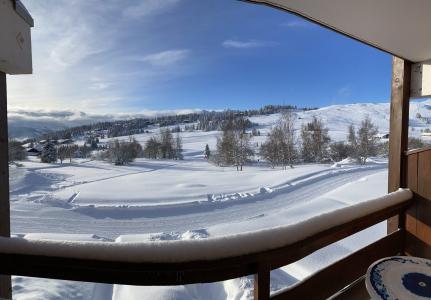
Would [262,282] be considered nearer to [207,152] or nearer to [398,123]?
[398,123]

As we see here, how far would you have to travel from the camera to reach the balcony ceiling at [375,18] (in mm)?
1058

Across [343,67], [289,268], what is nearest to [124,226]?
[289,268]

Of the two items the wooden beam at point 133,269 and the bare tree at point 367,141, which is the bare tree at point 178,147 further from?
the wooden beam at point 133,269

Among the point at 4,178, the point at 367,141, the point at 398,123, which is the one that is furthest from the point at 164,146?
the point at 4,178

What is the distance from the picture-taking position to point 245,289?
9.43 ft

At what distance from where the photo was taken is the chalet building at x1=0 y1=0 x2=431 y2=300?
2.48ft

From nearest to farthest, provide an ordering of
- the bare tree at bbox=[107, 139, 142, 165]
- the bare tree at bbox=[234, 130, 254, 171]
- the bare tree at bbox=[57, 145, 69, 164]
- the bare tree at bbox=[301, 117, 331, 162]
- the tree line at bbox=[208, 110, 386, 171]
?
1. the bare tree at bbox=[57, 145, 69, 164]
2. the bare tree at bbox=[107, 139, 142, 165]
3. the tree line at bbox=[208, 110, 386, 171]
4. the bare tree at bbox=[301, 117, 331, 162]
5. the bare tree at bbox=[234, 130, 254, 171]

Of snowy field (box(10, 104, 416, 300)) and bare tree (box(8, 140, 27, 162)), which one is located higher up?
bare tree (box(8, 140, 27, 162))

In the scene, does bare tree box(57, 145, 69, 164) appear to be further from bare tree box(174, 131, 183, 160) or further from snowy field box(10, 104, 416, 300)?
bare tree box(174, 131, 183, 160)

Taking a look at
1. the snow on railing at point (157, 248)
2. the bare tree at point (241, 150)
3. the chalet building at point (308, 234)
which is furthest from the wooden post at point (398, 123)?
the bare tree at point (241, 150)

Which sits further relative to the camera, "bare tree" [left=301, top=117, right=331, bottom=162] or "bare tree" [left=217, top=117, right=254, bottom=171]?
"bare tree" [left=217, top=117, right=254, bottom=171]

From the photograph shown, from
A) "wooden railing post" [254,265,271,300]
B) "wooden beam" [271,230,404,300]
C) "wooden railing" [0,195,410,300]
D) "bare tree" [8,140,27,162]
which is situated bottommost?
"wooden beam" [271,230,404,300]

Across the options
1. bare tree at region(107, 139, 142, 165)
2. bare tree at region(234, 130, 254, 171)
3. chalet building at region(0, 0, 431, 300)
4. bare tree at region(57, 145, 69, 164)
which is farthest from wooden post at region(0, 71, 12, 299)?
bare tree at region(234, 130, 254, 171)

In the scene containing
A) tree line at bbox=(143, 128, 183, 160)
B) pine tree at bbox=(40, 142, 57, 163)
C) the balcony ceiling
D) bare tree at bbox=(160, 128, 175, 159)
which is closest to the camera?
the balcony ceiling
